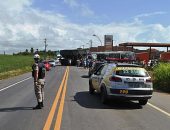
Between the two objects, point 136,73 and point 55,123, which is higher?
point 136,73

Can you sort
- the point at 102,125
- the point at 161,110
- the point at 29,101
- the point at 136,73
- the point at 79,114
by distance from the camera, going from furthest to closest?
the point at 29,101 → the point at 136,73 → the point at 161,110 → the point at 79,114 → the point at 102,125

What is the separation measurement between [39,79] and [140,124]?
175 inches

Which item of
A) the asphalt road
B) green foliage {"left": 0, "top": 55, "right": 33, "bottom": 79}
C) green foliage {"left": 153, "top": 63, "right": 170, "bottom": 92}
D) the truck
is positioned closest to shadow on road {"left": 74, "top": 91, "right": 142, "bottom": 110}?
the asphalt road

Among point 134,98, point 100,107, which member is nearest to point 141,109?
point 134,98

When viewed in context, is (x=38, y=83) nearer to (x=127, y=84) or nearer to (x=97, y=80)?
(x=127, y=84)

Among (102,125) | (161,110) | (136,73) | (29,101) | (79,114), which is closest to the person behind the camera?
(102,125)

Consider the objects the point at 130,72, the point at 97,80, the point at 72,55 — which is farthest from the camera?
the point at 72,55

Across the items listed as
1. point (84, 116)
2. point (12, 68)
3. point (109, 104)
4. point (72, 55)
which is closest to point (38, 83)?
point (84, 116)

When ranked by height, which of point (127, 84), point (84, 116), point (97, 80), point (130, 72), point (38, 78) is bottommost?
point (84, 116)

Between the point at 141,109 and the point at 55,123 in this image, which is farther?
the point at 141,109

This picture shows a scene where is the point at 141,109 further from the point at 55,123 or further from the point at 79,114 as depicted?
the point at 55,123

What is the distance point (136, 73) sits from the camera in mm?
14891

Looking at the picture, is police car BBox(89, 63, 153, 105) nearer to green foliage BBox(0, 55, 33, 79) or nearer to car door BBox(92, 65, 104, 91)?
car door BBox(92, 65, 104, 91)

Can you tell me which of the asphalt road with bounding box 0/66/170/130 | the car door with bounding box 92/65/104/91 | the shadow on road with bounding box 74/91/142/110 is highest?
the car door with bounding box 92/65/104/91
